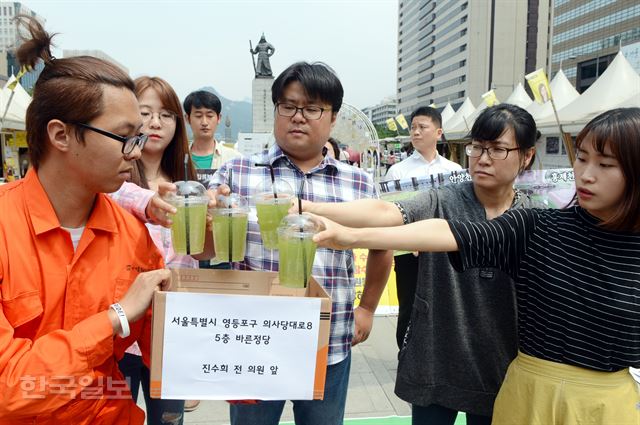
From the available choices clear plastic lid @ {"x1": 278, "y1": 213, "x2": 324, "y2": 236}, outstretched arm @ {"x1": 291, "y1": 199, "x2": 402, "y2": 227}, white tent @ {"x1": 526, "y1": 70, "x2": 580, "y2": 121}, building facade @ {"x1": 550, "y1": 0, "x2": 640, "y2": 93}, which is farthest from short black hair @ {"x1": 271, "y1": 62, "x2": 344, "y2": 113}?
building facade @ {"x1": 550, "y1": 0, "x2": 640, "y2": 93}

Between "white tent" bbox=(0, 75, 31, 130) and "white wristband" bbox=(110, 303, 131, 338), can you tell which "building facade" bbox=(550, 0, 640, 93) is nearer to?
"white tent" bbox=(0, 75, 31, 130)

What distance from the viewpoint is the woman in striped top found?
1344mm

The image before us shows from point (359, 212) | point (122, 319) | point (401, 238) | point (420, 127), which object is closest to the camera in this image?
point (122, 319)

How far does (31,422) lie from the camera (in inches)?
47.6

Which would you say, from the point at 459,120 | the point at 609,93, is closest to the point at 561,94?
the point at 609,93

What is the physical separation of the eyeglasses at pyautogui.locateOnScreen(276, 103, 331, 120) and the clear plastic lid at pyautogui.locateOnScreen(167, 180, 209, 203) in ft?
1.99

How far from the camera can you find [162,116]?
2309mm

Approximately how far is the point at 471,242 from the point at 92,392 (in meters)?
1.19

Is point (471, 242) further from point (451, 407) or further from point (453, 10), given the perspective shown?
point (453, 10)

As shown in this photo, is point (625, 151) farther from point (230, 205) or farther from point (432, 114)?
point (432, 114)

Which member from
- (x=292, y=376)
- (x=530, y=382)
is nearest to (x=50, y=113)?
(x=292, y=376)

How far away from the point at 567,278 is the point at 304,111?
110cm

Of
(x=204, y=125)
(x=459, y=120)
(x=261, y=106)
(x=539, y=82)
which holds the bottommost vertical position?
(x=204, y=125)

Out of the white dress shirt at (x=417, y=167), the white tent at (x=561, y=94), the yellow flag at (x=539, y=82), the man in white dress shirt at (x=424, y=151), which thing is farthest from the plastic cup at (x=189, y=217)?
the white tent at (x=561, y=94)
